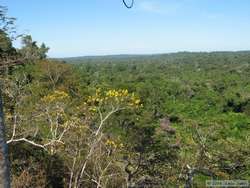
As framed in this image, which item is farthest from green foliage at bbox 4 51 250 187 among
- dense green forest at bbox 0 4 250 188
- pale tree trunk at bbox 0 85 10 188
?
pale tree trunk at bbox 0 85 10 188

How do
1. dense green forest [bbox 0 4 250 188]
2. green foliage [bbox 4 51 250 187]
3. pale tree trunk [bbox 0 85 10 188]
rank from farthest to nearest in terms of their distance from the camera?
1. green foliage [bbox 4 51 250 187]
2. dense green forest [bbox 0 4 250 188]
3. pale tree trunk [bbox 0 85 10 188]

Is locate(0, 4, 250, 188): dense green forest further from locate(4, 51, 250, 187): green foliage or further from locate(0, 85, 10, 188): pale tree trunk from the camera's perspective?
locate(0, 85, 10, 188): pale tree trunk

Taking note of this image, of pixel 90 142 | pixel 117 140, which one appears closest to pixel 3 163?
pixel 90 142

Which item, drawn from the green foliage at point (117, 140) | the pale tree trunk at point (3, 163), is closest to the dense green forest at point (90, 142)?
the green foliage at point (117, 140)

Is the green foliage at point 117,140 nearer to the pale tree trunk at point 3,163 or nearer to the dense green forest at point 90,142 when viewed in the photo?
the dense green forest at point 90,142

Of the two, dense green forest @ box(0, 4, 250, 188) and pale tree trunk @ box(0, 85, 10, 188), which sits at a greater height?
pale tree trunk @ box(0, 85, 10, 188)

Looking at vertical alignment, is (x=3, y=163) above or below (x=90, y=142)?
above

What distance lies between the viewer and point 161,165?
13453 millimetres

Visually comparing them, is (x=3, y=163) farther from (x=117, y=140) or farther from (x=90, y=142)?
(x=117, y=140)

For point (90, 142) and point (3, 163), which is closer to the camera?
point (3, 163)

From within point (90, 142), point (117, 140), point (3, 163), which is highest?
point (3, 163)

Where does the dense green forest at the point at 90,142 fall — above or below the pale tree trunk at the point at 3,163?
below

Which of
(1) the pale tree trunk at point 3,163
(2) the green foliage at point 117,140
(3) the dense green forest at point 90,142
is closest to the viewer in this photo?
(1) the pale tree trunk at point 3,163

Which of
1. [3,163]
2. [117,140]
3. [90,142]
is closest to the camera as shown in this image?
[3,163]
